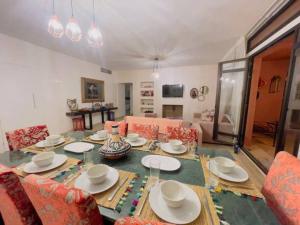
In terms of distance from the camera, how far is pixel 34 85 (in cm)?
315

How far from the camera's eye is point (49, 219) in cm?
63

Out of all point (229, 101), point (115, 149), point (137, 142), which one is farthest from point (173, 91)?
point (115, 149)

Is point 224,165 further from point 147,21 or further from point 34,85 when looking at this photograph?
point 34,85

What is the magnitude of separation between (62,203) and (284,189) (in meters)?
1.15

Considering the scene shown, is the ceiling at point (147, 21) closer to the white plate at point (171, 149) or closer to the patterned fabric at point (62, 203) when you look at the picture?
the white plate at point (171, 149)

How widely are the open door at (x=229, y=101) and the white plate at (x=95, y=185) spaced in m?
3.09

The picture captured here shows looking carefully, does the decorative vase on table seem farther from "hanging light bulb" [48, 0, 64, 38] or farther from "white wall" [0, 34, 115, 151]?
"white wall" [0, 34, 115, 151]

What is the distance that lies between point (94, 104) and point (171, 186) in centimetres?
492

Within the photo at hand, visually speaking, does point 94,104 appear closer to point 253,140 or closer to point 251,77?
point 251,77

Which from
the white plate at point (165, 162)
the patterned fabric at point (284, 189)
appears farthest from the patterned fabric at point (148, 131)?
the patterned fabric at point (284, 189)

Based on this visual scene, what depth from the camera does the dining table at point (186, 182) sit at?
627mm

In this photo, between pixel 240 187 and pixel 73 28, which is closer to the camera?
pixel 240 187

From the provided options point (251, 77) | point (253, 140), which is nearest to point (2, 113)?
point (251, 77)

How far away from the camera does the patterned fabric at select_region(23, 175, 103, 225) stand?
52 centimetres
